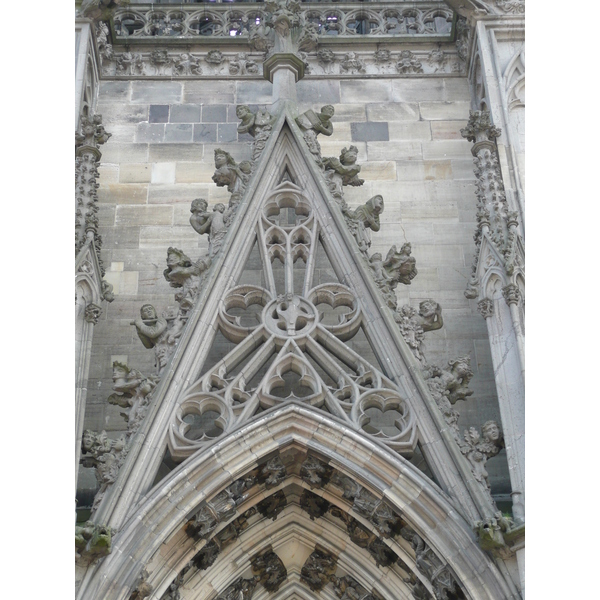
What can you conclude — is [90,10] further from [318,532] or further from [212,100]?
[318,532]

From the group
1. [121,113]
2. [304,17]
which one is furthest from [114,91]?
[304,17]

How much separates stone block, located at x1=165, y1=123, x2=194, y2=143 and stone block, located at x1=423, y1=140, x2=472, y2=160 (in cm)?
244

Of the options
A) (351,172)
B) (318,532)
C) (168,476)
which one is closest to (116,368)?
(168,476)

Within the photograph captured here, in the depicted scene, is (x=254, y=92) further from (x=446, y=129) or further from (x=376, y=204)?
(x=376, y=204)

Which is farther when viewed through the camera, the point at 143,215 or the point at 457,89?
the point at 457,89

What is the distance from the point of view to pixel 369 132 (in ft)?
44.3

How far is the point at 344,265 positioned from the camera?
37.4 ft

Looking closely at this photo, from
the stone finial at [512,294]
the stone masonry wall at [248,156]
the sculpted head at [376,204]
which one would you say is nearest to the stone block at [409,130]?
the stone masonry wall at [248,156]

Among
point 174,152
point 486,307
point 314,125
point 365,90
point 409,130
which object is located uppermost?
point 365,90

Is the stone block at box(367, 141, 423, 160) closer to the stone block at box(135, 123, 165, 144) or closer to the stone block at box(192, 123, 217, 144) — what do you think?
the stone block at box(192, 123, 217, 144)

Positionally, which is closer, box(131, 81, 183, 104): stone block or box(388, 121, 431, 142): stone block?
box(388, 121, 431, 142): stone block

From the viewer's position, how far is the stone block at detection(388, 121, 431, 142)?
530 inches

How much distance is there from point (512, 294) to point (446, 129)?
3.13 metres

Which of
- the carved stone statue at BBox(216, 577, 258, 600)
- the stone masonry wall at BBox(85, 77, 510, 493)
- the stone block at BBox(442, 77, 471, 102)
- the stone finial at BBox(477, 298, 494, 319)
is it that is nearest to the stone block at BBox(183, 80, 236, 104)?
the stone masonry wall at BBox(85, 77, 510, 493)
